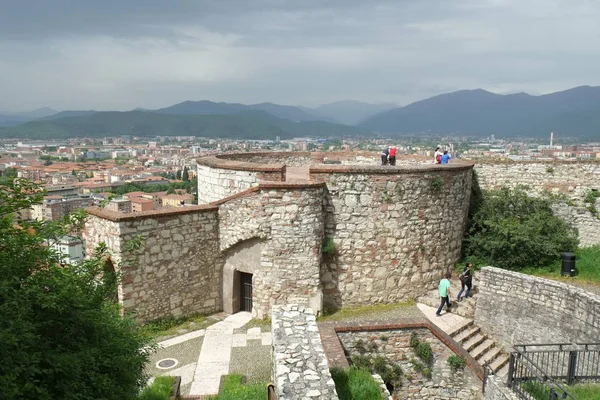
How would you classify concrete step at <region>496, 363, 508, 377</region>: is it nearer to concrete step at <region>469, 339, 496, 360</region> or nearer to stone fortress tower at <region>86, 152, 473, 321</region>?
concrete step at <region>469, 339, 496, 360</region>

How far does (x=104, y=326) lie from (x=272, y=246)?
705cm

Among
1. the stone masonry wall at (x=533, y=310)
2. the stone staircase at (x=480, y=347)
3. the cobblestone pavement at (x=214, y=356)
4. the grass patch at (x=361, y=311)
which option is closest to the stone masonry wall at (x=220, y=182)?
the cobblestone pavement at (x=214, y=356)

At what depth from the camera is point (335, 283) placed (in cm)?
1388

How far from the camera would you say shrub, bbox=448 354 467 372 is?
11.8 m

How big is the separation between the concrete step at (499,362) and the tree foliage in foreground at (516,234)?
3.48 metres

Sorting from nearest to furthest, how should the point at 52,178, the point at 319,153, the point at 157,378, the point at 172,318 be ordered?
the point at 157,378, the point at 172,318, the point at 319,153, the point at 52,178

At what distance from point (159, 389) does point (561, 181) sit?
1698cm

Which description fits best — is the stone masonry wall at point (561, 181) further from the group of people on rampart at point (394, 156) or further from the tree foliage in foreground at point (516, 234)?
the group of people on rampart at point (394, 156)

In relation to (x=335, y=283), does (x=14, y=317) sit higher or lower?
higher

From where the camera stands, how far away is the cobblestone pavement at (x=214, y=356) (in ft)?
33.1

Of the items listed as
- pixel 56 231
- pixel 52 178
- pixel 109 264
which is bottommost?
pixel 52 178

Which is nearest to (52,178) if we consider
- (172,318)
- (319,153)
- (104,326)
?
(319,153)

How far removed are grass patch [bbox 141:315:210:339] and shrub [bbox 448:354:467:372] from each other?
691cm

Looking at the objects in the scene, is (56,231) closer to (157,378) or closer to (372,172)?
(157,378)
